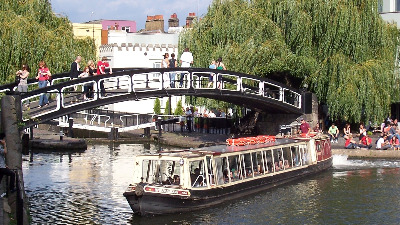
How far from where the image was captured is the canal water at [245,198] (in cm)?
2794

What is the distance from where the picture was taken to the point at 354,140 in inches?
1866

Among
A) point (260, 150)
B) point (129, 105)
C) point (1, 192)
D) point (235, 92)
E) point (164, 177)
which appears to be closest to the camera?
point (1, 192)

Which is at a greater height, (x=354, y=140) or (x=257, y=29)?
(x=257, y=29)

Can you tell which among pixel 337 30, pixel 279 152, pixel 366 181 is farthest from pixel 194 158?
pixel 337 30

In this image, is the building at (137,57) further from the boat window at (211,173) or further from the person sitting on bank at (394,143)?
the boat window at (211,173)

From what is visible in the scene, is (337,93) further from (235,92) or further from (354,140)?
(235,92)

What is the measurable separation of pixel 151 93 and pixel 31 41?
1253 centimetres

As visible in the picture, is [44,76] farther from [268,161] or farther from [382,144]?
[382,144]

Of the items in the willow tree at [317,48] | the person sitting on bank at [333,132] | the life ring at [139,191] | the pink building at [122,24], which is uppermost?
the pink building at [122,24]

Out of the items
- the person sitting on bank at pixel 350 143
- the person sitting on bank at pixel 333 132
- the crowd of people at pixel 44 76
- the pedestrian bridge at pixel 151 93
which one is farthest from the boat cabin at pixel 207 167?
the person sitting on bank at pixel 333 132

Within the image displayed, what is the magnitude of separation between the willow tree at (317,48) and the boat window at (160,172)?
20.0m

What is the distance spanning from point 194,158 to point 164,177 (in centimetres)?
126

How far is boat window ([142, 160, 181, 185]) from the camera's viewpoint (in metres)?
29.2

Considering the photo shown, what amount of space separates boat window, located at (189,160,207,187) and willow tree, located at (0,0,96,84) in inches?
685
